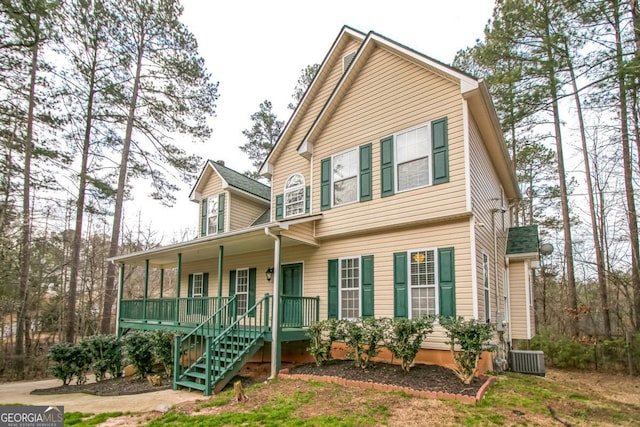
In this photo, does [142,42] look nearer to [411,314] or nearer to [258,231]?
[258,231]

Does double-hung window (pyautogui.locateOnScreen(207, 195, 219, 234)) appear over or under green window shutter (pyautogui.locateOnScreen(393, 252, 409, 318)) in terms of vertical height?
over

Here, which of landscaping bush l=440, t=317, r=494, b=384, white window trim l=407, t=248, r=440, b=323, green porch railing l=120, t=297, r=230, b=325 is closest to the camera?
landscaping bush l=440, t=317, r=494, b=384

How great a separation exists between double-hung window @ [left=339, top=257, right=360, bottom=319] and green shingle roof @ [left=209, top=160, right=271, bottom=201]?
6347mm

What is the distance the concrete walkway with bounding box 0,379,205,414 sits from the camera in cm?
663

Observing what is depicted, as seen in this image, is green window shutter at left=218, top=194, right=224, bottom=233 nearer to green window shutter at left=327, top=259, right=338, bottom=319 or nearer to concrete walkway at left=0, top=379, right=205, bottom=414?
green window shutter at left=327, top=259, right=338, bottom=319

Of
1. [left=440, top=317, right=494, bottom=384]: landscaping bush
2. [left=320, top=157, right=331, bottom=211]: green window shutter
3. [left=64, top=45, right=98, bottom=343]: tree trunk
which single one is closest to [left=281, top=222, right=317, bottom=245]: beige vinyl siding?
[left=320, top=157, right=331, bottom=211]: green window shutter

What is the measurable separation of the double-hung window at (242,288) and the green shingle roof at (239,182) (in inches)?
134

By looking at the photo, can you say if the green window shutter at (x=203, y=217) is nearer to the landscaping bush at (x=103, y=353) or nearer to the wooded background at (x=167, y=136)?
the wooded background at (x=167, y=136)

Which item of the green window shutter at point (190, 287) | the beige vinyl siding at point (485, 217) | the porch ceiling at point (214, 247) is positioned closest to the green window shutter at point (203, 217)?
the porch ceiling at point (214, 247)

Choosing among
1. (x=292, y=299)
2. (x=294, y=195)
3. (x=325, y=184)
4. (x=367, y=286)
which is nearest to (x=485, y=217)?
(x=367, y=286)

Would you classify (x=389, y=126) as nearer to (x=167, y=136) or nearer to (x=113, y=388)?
(x=113, y=388)

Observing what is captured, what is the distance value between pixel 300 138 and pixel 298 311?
5611 mm

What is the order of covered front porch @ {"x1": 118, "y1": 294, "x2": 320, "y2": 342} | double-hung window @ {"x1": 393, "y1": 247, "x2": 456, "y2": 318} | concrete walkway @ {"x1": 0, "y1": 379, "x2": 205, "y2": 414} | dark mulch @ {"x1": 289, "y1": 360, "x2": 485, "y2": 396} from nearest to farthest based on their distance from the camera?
dark mulch @ {"x1": 289, "y1": 360, "x2": 485, "y2": 396} < concrete walkway @ {"x1": 0, "y1": 379, "x2": 205, "y2": 414} < double-hung window @ {"x1": 393, "y1": 247, "x2": 456, "y2": 318} < covered front porch @ {"x1": 118, "y1": 294, "x2": 320, "y2": 342}

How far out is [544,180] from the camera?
1927 cm
